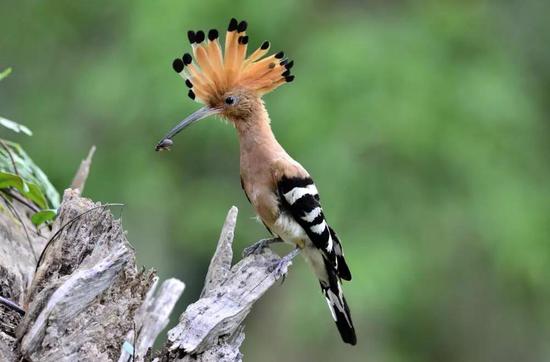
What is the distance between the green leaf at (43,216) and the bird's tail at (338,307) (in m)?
1.22

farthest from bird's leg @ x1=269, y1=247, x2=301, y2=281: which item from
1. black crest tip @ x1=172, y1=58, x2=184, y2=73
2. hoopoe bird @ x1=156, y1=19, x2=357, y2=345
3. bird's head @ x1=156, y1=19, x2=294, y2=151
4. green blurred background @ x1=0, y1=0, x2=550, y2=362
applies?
green blurred background @ x1=0, y1=0, x2=550, y2=362

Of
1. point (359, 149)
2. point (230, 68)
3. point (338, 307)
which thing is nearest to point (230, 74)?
point (230, 68)

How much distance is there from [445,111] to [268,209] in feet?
13.7

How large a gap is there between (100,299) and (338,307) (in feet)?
5.10

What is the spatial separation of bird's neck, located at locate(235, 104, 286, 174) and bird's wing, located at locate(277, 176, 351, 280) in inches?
4.4

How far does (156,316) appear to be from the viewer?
3389 mm

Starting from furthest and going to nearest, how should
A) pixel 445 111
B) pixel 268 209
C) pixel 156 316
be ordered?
pixel 445 111 < pixel 268 209 < pixel 156 316

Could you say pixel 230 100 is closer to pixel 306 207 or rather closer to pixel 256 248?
pixel 306 207

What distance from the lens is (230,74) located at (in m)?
3.72

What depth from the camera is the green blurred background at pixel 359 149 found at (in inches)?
292

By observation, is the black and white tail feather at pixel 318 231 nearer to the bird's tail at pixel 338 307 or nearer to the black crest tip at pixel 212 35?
the bird's tail at pixel 338 307

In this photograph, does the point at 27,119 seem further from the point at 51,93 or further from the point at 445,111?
the point at 445,111

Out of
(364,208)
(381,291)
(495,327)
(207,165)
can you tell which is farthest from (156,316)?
(495,327)

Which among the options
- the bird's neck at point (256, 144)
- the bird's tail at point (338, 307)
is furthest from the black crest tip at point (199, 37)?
the bird's tail at point (338, 307)
